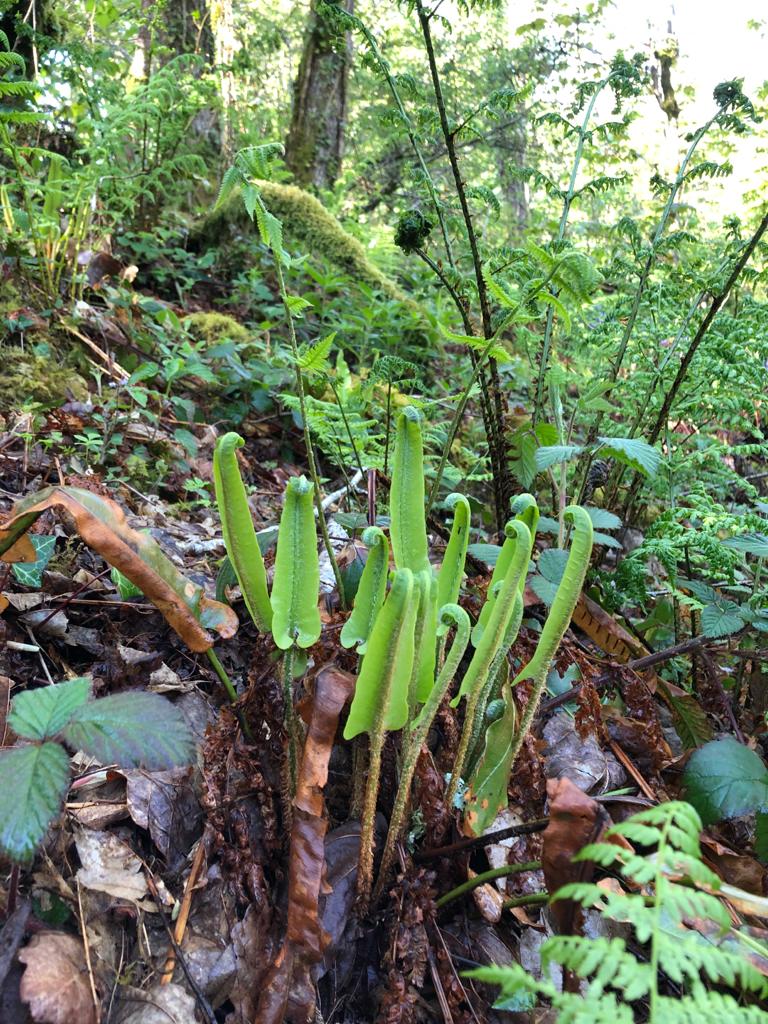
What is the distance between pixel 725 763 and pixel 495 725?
0.51 meters

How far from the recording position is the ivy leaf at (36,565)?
1.55m

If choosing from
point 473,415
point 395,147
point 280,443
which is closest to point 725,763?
point 280,443

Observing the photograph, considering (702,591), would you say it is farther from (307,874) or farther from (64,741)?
(64,741)

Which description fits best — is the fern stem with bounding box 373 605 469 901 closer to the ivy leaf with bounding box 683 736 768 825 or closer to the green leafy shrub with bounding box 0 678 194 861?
the green leafy shrub with bounding box 0 678 194 861

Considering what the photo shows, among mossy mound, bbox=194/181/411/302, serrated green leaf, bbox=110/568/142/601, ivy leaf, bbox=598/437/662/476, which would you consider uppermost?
mossy mound, bbox=194/181/411/302

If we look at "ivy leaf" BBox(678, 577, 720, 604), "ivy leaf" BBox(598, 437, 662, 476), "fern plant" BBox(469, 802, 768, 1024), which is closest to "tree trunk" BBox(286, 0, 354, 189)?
"ivy leaf" BBox(598, 437, 662, 476)

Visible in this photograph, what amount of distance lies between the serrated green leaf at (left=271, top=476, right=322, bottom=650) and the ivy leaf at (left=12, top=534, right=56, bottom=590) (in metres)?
0.73

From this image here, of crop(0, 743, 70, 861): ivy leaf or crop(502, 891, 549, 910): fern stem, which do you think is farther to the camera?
crop(502, 891, 549, 910): fern stem

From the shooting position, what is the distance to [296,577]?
1154 mm

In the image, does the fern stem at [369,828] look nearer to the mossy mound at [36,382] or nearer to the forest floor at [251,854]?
the forest floor at [251,854]

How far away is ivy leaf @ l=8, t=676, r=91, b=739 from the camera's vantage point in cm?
98

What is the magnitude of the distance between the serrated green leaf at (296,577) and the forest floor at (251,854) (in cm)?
22

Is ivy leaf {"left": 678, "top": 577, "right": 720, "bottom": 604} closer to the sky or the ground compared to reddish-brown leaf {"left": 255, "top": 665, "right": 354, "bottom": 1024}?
closer to the sky

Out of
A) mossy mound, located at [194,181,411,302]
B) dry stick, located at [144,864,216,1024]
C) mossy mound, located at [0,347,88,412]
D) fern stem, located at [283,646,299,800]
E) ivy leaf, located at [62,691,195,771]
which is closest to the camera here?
ivy leaf, located at [62,691,195,771]
